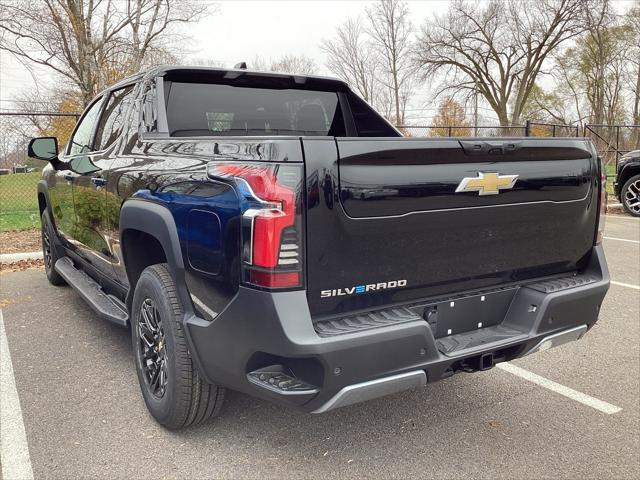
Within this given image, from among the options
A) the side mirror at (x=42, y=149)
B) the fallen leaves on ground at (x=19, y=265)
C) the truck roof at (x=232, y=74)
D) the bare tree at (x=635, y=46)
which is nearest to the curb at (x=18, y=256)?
the fallen leaves on ground at (x=19, y=265)

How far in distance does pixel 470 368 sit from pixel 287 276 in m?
1.04

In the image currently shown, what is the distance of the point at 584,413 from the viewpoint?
3.17 metres

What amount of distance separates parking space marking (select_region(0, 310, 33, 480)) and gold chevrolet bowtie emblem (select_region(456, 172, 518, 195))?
240 cm

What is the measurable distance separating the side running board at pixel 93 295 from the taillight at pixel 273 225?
63.6 inches

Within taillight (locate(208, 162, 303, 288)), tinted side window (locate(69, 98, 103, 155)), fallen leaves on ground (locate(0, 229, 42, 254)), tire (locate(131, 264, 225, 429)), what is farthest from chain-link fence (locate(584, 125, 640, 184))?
taillight (locate(208, 162, 303, 288))

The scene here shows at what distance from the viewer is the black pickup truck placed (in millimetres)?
2109

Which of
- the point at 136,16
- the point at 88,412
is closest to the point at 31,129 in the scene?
Answer: the point at 136,16

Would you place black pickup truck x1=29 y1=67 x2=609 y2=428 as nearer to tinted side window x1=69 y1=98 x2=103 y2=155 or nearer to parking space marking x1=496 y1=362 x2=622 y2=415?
parking space marking x1=496 y1=362 x2=622 y2=415

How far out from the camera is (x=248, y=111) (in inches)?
150

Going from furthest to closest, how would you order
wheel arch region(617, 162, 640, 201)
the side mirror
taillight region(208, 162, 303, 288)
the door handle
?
1. wheel arch region(617, 162, 640, 201)
2. the side mirror
3. the door handle
4. taillight region(208, 162, 303, 288)

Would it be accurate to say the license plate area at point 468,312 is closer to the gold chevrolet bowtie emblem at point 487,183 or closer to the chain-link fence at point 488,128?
the gold chevrolet bowtie emblem at point 487,183

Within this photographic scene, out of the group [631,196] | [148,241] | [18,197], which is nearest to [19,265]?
[148,241]

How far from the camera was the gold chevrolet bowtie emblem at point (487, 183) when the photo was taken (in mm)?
2438

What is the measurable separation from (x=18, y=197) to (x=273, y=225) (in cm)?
1230
